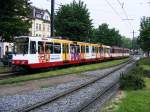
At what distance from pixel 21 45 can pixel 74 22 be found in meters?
31.9

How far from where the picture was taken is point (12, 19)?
119 feet

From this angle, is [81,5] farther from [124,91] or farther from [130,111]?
[130,111]

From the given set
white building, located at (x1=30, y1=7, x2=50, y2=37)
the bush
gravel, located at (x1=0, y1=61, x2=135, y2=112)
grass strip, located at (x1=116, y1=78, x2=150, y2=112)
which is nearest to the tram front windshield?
gravel, located at (x1=0, y1=61, x2=135, y2=112)

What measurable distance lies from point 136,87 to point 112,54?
172 ft

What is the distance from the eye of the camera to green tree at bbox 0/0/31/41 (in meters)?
35.3

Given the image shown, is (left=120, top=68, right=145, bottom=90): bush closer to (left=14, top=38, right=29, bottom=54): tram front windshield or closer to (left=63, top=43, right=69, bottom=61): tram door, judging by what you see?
(left=14, top=38, right=29, bottom=54): tram front windshield

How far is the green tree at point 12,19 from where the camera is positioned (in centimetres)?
3528

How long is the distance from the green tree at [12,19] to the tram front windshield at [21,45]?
4573 mm

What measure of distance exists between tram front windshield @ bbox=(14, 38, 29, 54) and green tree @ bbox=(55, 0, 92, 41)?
98.4 feet

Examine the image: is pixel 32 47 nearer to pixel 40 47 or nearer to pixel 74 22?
pixel 40 47

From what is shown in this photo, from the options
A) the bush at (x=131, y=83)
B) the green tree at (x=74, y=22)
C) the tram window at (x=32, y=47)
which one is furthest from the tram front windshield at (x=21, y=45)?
the green tree at (x=74, y=22)

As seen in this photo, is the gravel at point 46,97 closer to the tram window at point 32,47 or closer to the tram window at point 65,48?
the tram window at point 32,47

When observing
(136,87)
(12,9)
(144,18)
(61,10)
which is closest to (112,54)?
(144,18)

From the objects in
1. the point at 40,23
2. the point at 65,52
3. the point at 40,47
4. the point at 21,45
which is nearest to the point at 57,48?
the point at 65,52
